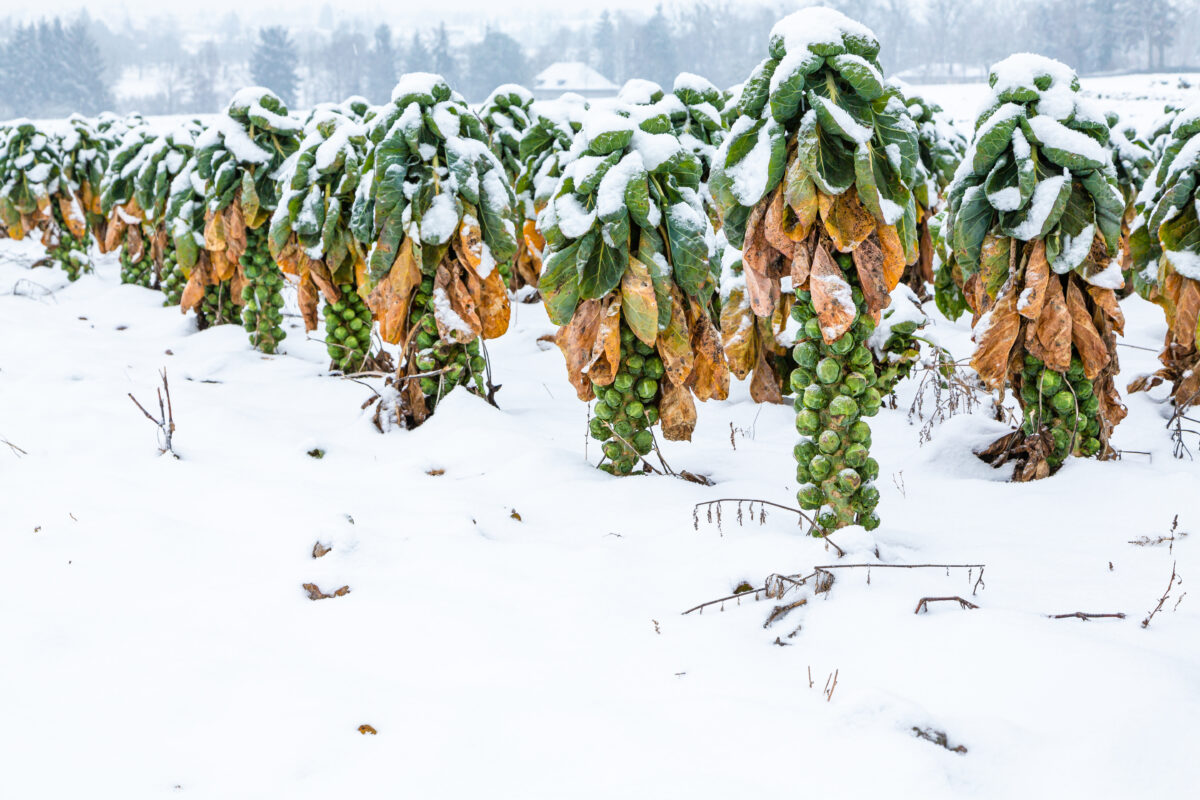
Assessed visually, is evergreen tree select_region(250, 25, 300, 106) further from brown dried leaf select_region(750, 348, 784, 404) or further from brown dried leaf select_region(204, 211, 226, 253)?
brown dried leaf select_region(750, 348, 784, 404)

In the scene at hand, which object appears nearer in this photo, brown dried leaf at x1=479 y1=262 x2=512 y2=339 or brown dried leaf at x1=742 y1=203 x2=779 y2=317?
brown dried leaf at x1=742 y1=203 x2=779 y2=317

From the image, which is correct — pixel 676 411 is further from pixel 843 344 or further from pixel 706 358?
pixel 843 344

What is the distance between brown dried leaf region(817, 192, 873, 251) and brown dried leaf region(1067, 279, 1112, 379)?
127 cm

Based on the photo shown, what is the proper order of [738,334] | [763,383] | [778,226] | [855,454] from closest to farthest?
[778,226] → [855,454] → [738,334] → [763,383]

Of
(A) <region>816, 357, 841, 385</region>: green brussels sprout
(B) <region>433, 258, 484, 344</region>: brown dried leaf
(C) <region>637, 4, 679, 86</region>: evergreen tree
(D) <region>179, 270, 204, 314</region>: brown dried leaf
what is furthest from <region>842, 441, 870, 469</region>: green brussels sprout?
(C) <region>637, 4, 679, 86</region>: evergreen tree

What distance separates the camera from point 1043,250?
3.37 metres

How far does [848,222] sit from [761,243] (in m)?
0.30

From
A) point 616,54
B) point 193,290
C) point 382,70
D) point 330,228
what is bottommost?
point 193,290

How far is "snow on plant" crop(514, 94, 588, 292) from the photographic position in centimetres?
418

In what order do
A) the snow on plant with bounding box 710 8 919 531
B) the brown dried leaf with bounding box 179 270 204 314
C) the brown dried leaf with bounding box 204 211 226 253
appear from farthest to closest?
1. the brown dried leaf with bounding box 179 270 204 314
2. the brown dried leaf with bounding box 204 211 226 253
3. the snow on plant with bounding box 710 8 919 531

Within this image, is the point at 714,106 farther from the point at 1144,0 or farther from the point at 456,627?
the point at 1144,0

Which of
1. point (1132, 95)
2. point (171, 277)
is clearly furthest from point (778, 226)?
point (1132, 95)

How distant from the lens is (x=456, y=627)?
96.0 inches

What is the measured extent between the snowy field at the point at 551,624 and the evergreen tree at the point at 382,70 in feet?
193
